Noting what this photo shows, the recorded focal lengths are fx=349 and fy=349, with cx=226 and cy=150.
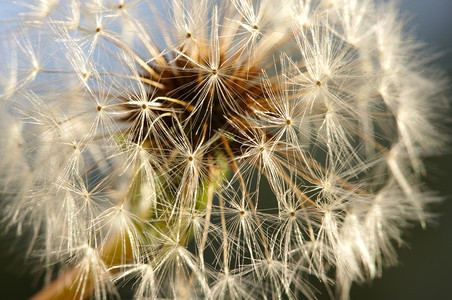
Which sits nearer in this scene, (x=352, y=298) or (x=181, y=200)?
(x=181, y=200)

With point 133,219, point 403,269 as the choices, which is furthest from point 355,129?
point 403,269

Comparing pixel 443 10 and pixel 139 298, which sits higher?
pixel 443 10

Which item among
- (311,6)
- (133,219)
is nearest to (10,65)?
(133,219)

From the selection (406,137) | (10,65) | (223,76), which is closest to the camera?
(223,76)

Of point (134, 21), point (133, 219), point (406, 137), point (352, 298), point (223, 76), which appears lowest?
point (352, 298)

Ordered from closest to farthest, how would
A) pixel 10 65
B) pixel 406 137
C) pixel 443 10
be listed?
pixel 406 137 < pixel 10 65 < pixel 443 10

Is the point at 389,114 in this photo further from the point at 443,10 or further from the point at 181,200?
the point at 443,10

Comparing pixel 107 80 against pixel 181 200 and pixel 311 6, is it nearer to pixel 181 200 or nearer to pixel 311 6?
pixel 181 200
